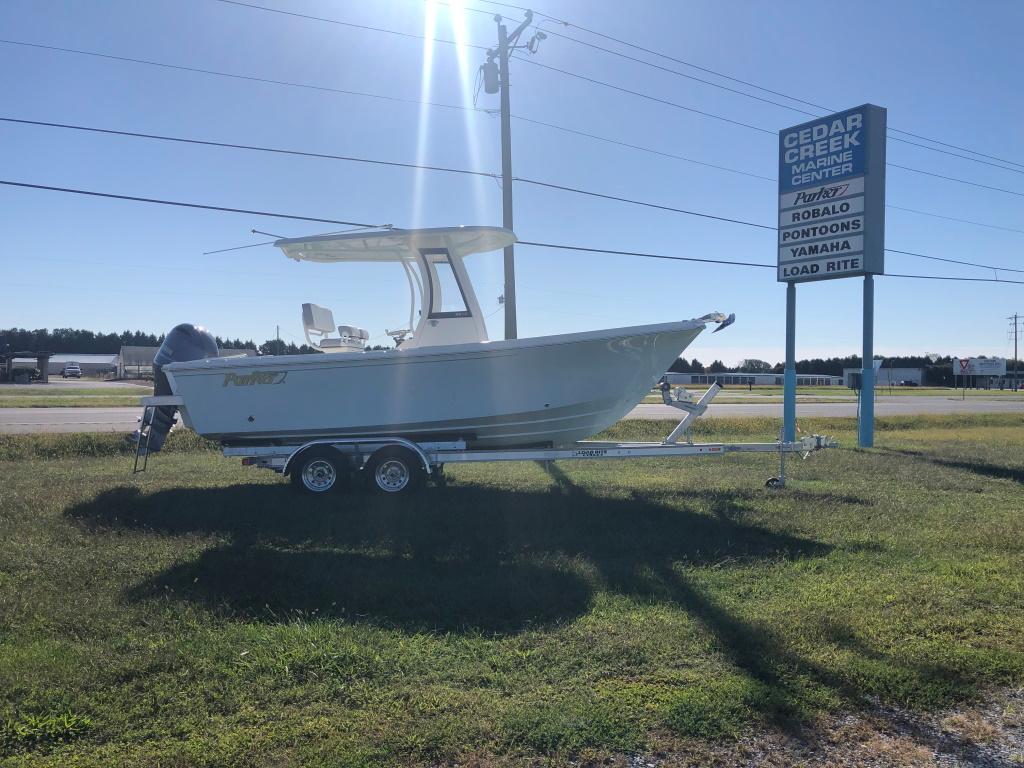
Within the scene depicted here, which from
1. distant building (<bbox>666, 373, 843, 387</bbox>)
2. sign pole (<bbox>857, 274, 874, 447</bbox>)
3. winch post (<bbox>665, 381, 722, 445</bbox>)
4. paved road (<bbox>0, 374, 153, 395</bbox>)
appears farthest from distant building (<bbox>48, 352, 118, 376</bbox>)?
winch post (<bbox>665, 381, 722, 445</bbox>)

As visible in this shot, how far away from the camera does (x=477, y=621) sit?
15.9 feet

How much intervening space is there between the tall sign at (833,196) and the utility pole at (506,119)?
203 inches

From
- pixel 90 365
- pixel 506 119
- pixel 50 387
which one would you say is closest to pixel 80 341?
pixel 90 365

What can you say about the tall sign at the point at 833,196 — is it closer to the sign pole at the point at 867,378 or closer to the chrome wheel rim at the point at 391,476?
the sign pole at the point at 867,378

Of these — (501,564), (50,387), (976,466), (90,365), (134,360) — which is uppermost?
(134,360)

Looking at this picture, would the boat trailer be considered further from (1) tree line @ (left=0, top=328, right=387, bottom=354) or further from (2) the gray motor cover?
(1) tree line @ (left=0, top=328, right=387, bottom=354)

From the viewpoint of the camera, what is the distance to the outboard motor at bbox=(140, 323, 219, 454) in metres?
9.79

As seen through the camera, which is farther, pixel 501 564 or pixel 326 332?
pixel 326 332

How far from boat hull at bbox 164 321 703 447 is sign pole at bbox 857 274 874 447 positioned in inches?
311

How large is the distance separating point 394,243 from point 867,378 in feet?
34.5

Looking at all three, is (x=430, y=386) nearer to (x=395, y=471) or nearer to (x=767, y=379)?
(x=395, y=471)

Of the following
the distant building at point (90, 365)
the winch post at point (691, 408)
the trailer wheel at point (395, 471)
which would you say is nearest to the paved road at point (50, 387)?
the distant building at point (90, 365)

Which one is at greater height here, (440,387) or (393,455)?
(440,387)

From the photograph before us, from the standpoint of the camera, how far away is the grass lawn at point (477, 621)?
11.5ft
